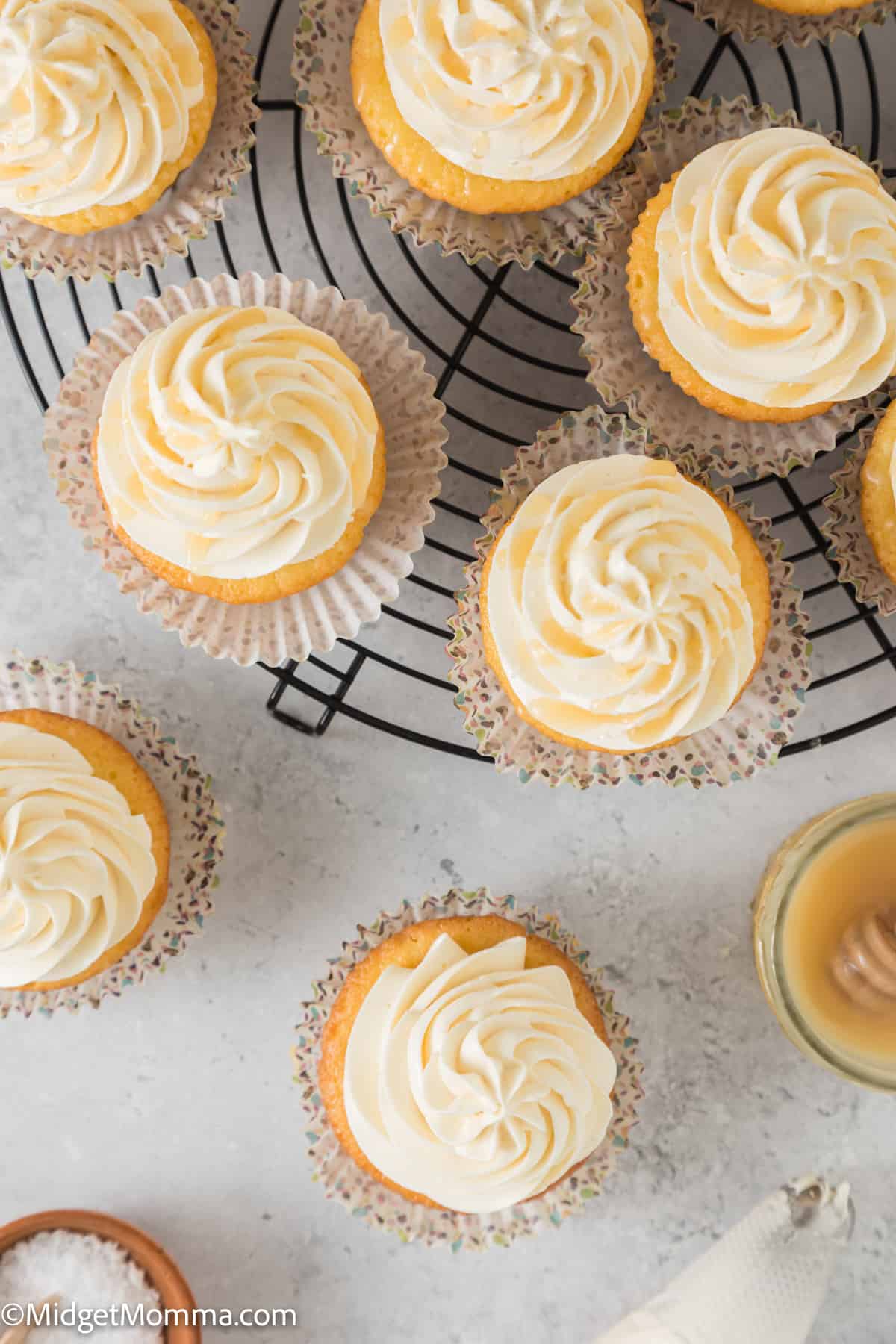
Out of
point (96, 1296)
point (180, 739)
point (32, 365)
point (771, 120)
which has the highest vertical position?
point (771, 120)

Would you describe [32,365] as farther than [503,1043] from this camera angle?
Yes

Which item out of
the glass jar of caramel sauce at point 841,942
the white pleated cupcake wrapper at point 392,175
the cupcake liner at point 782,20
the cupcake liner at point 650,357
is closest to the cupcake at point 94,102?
the white pleated cupcake wrapper at point 392,175

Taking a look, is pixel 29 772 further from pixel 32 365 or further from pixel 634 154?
pixel 634 154

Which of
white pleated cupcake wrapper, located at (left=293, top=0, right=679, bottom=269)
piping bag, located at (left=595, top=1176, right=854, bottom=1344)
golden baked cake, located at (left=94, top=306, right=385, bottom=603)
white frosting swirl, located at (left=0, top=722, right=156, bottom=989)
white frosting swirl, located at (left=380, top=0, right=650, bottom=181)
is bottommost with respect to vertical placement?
piping bag, located at (left=595, top=1176, right=854, bottom=1344)

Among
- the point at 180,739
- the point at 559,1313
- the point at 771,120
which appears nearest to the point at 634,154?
the point at 771,120

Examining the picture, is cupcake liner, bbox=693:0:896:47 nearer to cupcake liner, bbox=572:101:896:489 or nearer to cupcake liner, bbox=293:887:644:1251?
cupcake liner, bbox=572:101:896:489

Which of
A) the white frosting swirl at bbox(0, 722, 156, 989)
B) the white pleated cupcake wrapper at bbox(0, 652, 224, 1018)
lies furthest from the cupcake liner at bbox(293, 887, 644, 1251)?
the white frosting swirl at bbox(0, 722, 156, 989)

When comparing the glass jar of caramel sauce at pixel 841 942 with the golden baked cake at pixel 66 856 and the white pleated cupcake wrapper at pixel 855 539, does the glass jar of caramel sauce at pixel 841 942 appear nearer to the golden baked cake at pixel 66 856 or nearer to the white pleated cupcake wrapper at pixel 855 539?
the white pleated cupcake wrapper at pixel 855 539
